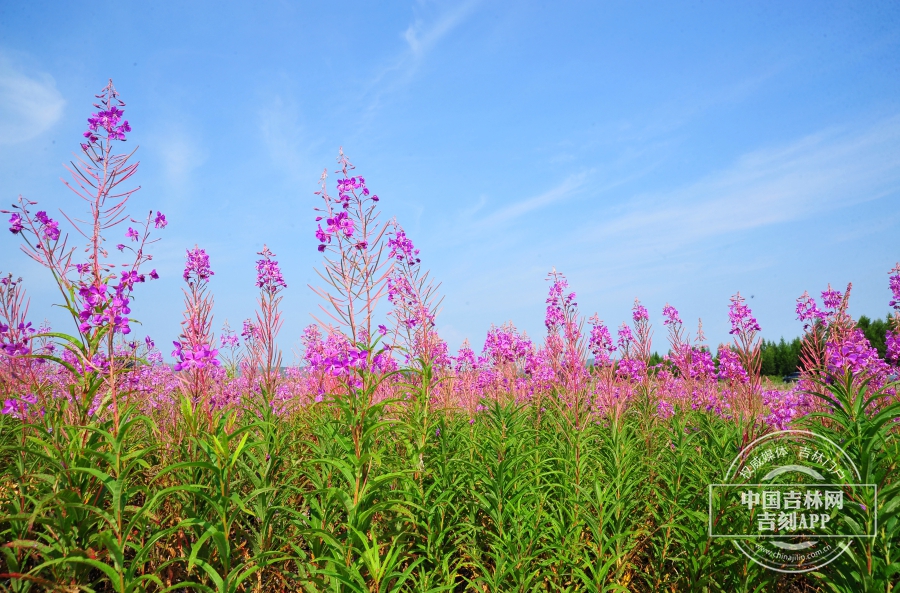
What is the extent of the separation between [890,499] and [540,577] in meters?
2.22

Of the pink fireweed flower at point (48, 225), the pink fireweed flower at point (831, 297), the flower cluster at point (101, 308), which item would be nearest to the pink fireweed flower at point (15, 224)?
the pink fireweed flower at point (48, 225)

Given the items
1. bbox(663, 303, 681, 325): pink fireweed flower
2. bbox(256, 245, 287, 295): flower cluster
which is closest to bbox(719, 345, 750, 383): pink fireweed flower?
bbox(663, 303, 681, 325): pink fireweed flower

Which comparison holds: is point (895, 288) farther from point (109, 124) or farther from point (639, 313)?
point (109, 124)

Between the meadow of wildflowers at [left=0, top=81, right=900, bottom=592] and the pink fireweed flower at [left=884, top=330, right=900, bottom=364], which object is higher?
the pink fireweed flower at [left=884, top=330, right=900, bottom=364]

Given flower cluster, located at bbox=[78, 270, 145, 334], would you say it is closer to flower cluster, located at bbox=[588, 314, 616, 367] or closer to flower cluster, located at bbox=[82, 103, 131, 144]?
flower cluster, located at bbox=[82, 103, 131, 144]

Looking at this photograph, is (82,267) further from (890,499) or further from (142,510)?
(890,499)

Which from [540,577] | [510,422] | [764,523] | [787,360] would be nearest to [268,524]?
[540,577]

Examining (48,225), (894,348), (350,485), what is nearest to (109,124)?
(48,225)

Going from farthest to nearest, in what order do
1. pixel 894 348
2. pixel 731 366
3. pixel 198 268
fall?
pixel 731 366 → pixel 894 348 → pixel 198 268

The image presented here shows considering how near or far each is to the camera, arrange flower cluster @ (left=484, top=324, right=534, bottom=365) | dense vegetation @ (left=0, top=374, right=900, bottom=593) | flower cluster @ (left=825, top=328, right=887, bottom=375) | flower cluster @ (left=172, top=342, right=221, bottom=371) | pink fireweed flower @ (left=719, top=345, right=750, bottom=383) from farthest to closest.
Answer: flower cluster @ (left=484, top=324, right=534, bottom=365) → pink fireweed flower @ (left=719, top=345, right=750, bottom=383) → flower cluster @ (left=825, top=328, right=887, bottom=375) → flower cluster @ (left=172, top=342, right=221, bottom=371) → dense vegetation @ (left=0, top=374, right=900, bottom=593)

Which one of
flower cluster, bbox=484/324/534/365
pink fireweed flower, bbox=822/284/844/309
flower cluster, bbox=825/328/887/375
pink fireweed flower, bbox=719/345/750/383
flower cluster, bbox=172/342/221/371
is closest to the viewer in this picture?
flower cluster, bbox=172/342/221/371

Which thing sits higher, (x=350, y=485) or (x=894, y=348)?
(x=894, y=348)

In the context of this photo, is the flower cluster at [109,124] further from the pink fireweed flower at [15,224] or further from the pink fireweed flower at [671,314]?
the pink fireweed flower at [671,314]

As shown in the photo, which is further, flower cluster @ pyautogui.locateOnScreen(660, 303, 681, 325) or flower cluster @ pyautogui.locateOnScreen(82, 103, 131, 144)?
flower cluster @ pyautogui.locateOnScreen(660, 303, 681, 325)
